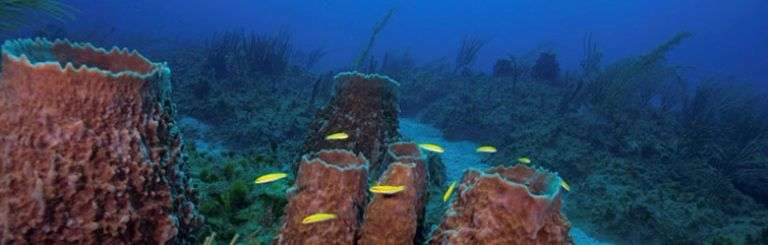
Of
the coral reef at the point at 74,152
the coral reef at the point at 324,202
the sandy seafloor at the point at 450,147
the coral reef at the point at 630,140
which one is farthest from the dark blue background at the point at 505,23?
the coral reef at the point at 74,152

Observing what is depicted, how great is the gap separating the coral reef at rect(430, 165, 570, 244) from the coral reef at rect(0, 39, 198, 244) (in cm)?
192

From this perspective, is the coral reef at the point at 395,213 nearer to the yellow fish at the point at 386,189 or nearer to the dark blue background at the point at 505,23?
the yellow fish at the point at 386,189

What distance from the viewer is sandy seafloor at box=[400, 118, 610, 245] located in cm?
976

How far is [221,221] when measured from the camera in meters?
4.14

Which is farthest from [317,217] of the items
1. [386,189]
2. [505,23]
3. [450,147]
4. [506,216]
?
A: [505,23]

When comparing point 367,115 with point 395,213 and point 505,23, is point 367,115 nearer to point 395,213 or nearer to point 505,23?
point 395,213

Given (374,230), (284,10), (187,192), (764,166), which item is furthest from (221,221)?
(284,10)

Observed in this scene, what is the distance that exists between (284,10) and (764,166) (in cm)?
8593

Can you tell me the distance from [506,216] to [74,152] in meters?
2.41

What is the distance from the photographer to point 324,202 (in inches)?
119

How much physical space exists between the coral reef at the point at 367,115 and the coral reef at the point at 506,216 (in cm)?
251

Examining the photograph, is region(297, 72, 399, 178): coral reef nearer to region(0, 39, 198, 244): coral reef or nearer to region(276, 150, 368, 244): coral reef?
region(276, 150, 368, 244): coral reef

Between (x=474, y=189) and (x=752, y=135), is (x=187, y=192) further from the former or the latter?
(x=752, y=135)

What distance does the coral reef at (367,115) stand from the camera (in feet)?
18.0
